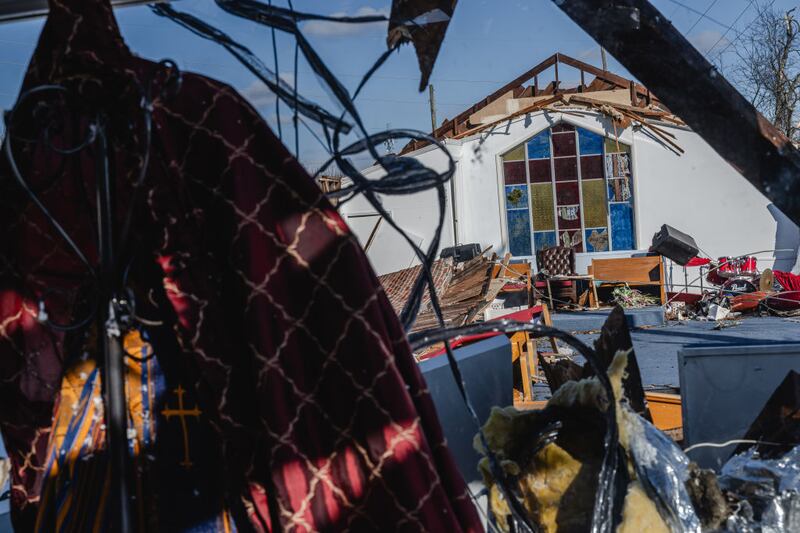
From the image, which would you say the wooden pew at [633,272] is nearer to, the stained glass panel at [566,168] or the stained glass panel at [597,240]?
the stained glass panel at [597,240]

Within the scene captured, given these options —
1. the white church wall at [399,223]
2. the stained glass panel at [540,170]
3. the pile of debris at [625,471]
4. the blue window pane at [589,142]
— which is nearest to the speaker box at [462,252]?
the white church wall at [399,223]

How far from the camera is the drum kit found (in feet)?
38.3

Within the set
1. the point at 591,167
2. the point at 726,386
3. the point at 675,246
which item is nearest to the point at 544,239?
the point at 591,167

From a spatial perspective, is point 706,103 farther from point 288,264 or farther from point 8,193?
point 8,193

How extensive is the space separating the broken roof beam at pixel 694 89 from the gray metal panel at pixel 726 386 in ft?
2.47

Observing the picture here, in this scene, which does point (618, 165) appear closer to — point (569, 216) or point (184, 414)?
point (569, 216)

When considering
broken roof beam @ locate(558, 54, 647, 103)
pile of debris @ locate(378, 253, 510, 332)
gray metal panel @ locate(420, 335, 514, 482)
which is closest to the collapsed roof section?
broken roof beam @ locate(558, 54, 647, 103)

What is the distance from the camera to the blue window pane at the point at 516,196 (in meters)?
16.1

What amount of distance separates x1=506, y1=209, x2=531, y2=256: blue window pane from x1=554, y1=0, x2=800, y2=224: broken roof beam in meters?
14.3

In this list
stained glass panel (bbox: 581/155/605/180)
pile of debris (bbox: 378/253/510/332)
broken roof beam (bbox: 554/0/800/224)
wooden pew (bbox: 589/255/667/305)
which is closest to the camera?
broken roof beam (bbox: 554/0/800/224)

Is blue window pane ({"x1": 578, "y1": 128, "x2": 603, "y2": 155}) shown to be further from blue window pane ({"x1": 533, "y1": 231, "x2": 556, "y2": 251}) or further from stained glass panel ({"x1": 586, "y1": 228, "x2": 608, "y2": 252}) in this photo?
blue window pane ({"x1": 533, "y1": 231, "x2": 556, "y2": 251})

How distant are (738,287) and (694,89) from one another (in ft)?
36.3

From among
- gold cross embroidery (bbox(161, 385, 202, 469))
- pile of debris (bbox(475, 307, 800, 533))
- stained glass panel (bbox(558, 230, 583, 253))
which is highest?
stained glass panel (bbox(558, 230, 583, 253))

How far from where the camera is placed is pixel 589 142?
15.6 m
